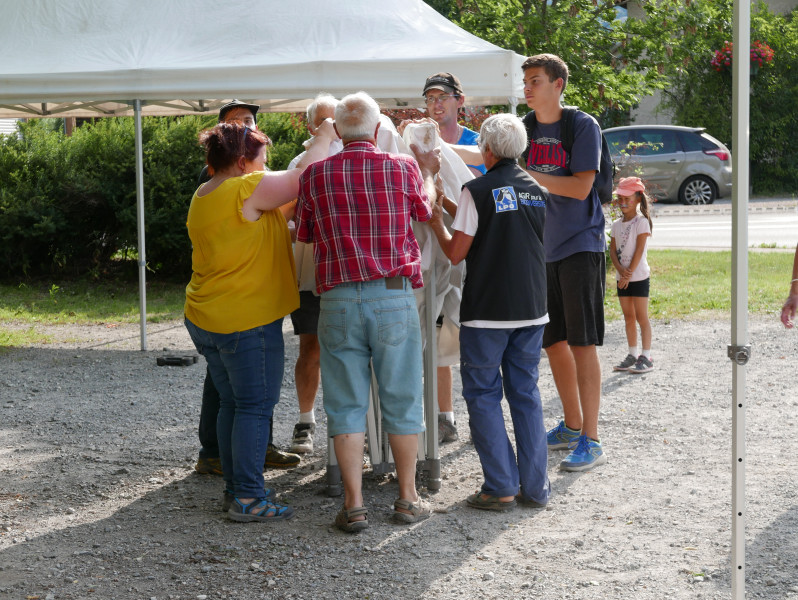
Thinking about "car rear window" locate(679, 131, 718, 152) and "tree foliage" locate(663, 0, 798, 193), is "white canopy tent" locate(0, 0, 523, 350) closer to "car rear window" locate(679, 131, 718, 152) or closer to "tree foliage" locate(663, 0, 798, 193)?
"car rear window" locate(679, 131, 718, 152)

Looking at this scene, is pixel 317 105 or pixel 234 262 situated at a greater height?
pixel 317 105

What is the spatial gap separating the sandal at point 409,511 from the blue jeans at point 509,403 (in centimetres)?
34

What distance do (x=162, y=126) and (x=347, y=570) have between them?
10148 mm

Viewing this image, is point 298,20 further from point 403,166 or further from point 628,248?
point 403,166

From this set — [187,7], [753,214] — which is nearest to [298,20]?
[187,7]

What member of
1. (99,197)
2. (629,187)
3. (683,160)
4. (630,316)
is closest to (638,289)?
(630,316)

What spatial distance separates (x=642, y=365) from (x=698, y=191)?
44.5ft

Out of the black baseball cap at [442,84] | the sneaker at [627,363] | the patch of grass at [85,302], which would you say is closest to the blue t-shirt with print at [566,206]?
the black baseball cap at [442,84]

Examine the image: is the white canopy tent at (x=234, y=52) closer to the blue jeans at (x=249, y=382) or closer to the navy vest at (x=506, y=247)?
the navy vest at (x=506, y=247)

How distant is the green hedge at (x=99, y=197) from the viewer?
12516 millimetres

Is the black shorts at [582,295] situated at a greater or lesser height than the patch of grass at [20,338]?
greater

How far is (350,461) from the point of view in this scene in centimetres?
425

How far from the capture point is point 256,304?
173 inches

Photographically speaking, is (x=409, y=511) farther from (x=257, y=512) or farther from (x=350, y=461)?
(x=257, y=512)
